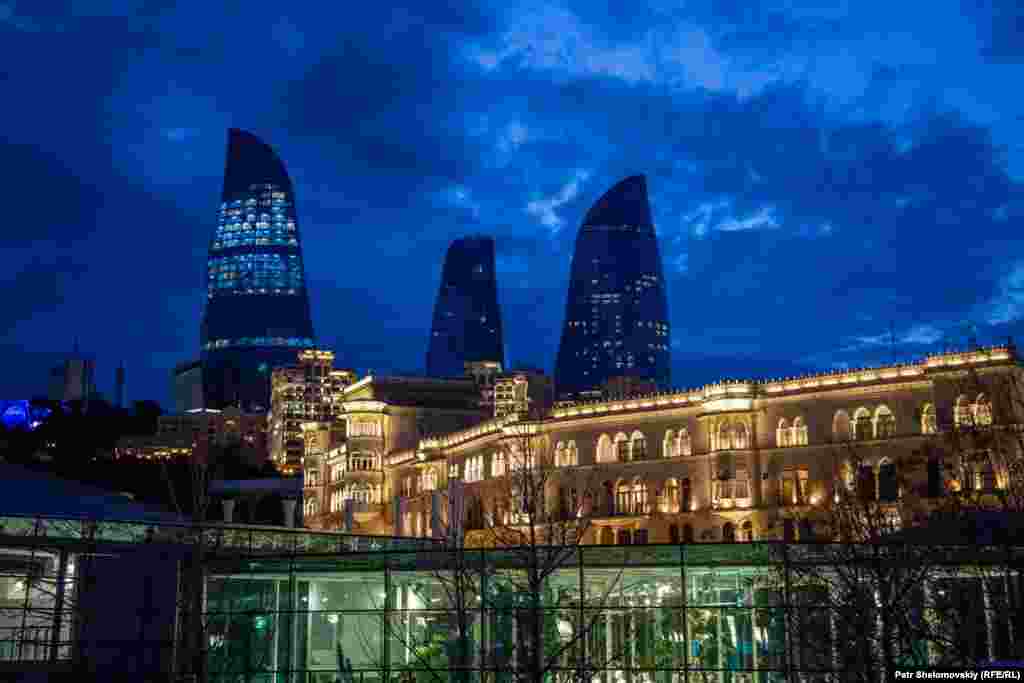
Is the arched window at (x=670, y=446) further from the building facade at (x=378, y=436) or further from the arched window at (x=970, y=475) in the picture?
the building facade at (x=378, y=436)

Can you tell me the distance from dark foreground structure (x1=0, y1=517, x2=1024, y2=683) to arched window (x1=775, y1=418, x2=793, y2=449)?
169 ft

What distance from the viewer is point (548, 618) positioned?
115 feet

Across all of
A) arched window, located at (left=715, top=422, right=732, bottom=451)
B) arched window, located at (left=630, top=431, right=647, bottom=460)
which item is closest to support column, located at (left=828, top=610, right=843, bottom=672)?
arched window, located at (left=715, top=422, right=732, bottom=451)

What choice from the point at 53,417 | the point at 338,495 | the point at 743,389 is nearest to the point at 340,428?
the point at 338,495

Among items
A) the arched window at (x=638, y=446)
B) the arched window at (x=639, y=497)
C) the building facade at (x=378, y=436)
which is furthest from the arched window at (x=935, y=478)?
the building facade at (x=378, y=436)

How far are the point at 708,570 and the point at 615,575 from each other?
2.65 meters

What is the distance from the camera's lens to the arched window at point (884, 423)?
82444mm

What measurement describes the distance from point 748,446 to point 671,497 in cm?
779

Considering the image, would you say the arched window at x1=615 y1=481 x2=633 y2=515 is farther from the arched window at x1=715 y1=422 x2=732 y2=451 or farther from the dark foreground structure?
the dark foreground structure

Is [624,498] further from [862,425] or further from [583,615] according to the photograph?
[583,615]

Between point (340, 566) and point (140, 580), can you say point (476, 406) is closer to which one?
point (140, 580)

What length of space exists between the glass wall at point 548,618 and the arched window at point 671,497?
56.6 meters

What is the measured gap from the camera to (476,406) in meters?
143

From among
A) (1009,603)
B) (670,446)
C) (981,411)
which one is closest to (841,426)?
(981,411)
